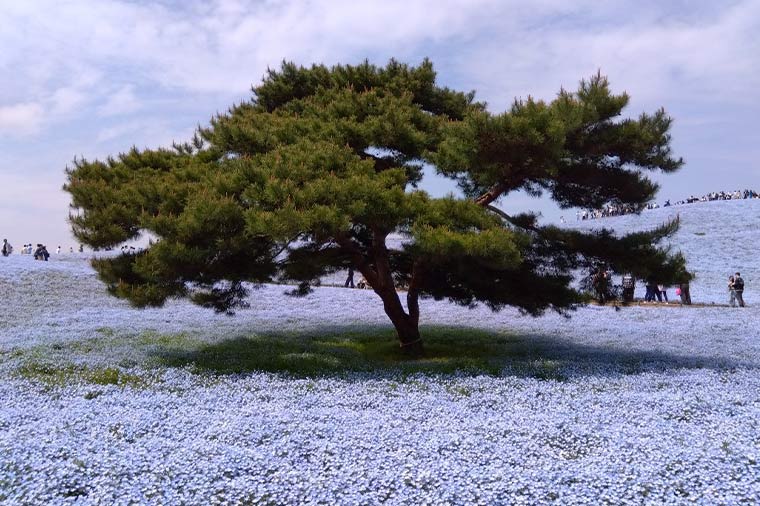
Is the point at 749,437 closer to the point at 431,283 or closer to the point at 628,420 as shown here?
the point at 628,420

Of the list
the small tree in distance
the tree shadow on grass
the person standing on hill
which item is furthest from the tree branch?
the person standing on hill

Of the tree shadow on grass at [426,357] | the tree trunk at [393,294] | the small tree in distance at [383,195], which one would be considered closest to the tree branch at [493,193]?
the small tree in distance at [383,195]

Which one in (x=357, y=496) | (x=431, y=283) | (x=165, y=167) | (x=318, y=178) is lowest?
(x=357, y=496)

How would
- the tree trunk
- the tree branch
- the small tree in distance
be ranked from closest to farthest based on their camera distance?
the small tree in distance
the tree branch
the tree trunk

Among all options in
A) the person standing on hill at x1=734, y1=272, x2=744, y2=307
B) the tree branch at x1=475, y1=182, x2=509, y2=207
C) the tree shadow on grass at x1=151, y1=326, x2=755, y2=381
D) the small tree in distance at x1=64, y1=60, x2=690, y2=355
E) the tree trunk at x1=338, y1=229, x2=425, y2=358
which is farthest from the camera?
the person standing on hill at x1=734, y1=272, x2=744, y2=307

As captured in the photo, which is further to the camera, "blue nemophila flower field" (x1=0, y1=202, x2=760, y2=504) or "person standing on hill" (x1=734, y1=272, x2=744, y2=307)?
"person standing on hill" (x1=734, y1=272, x2=744, y2=307)

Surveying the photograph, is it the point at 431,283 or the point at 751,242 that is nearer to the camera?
the point at 431,283

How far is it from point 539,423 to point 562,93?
6206 millimetres

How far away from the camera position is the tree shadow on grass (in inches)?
447

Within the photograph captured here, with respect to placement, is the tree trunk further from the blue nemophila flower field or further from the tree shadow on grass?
the blue nemophila flower field

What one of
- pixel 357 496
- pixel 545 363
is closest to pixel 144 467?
pixel 357 496

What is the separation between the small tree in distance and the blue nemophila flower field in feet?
5.25

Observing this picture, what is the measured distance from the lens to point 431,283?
14195 millimetres

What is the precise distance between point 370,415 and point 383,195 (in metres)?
3.95
